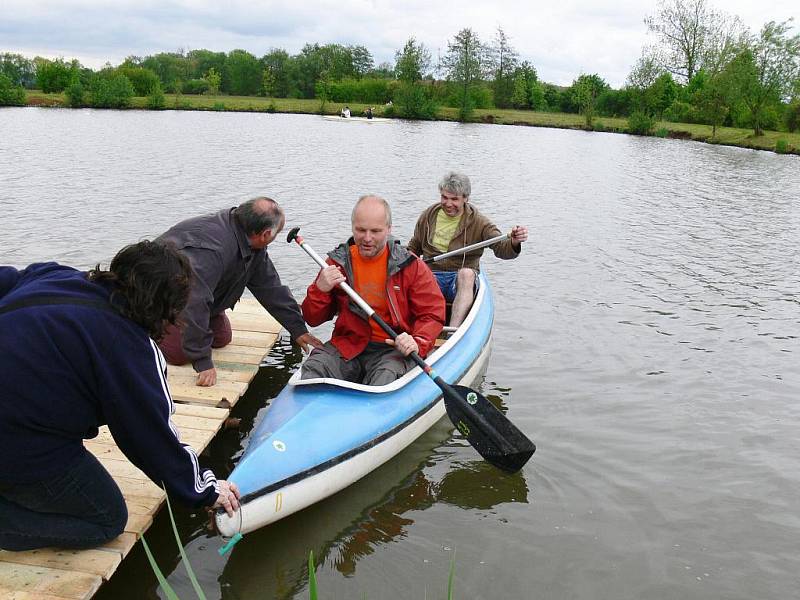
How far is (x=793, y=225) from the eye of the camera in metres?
16.7

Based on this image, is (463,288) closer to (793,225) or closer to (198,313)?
(198,313)

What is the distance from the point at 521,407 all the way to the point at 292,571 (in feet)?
10.1

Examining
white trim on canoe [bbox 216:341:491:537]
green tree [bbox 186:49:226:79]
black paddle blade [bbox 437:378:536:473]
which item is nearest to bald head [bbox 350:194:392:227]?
black paddle blade [bbox 437:378:536:473]

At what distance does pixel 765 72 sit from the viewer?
47969mm

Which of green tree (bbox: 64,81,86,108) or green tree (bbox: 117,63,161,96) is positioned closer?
green tree (bbox: 64,81,86,108)

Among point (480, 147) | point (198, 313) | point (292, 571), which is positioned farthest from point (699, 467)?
point (480, 147)

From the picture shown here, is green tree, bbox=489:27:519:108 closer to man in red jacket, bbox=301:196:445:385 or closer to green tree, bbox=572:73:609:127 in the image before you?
green tree, bbox=572:73:609:127

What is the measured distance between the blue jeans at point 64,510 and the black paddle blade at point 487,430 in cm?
230

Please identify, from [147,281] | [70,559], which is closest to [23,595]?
[70,559]

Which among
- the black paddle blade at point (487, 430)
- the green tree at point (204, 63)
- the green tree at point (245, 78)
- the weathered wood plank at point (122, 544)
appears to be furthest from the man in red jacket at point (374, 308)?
the green tree at point (204, 63)

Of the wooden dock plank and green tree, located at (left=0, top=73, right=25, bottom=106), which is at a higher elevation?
green tree, located at (left=0, top=73, right=25, bottom=106)

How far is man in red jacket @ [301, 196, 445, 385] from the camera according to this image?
16.2 feet

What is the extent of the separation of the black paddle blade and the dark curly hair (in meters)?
2.42

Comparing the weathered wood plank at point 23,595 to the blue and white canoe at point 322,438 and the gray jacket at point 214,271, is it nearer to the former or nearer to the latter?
the blue and white canoe at point 322,438
